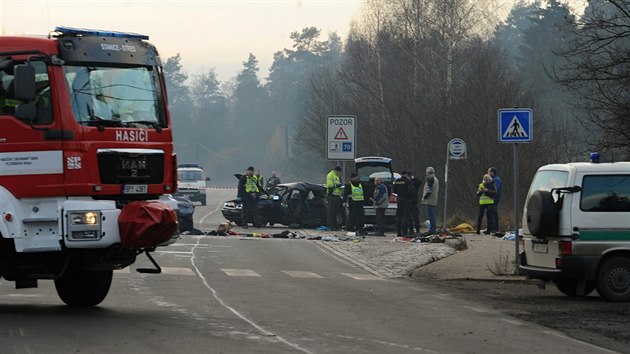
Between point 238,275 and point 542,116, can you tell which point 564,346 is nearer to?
point 238,275

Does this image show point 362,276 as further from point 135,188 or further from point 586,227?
point 135,188

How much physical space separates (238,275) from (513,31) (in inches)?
5433

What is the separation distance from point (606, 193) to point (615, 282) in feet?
4.48

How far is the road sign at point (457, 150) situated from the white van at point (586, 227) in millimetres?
18881

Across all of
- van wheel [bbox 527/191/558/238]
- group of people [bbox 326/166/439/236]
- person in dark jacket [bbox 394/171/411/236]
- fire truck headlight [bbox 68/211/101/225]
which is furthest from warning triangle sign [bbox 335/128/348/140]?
fire truck headlight [bbox 68/211/101/225]

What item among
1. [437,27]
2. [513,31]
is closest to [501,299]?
[437,27]

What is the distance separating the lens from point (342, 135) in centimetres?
3988

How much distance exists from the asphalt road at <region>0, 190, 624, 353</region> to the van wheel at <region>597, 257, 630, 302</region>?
204 centimetres

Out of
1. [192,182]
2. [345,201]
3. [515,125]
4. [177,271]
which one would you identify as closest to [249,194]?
[345,201]

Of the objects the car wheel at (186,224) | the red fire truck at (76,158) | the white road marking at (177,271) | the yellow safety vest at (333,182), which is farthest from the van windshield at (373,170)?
the red fire truck at (76,158)

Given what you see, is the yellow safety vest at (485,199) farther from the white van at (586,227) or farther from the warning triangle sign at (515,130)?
the white van at (586,227)

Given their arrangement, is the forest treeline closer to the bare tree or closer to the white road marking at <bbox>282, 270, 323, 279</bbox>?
the bare tree

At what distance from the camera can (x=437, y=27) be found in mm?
63844

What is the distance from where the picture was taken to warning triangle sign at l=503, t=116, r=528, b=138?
23.0 meters
